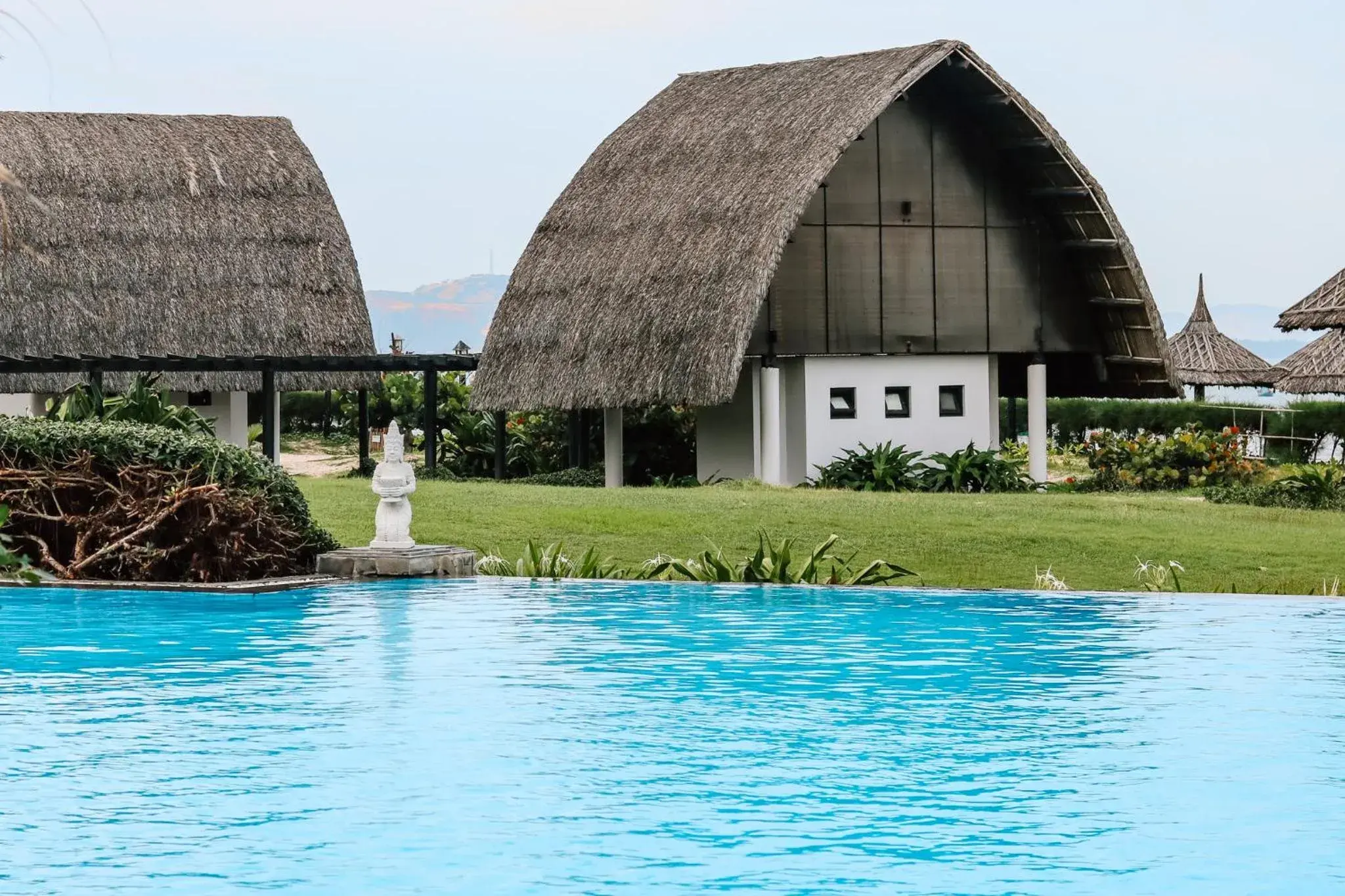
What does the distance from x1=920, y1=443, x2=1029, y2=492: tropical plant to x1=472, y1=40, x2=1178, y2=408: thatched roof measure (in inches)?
153

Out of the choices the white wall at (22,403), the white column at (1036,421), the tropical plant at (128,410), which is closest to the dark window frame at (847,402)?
the white column at (1036,421)

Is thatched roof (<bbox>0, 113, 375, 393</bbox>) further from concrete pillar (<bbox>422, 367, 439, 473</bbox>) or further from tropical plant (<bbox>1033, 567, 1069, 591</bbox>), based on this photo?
tropical plant (<bbox>1033, 567, 1069, 591</bbox>)

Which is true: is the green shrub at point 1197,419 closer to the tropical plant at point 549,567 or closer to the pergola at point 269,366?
the pergola at point 269,366

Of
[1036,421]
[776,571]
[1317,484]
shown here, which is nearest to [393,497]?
[776,571]

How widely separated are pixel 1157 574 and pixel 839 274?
14336 millimetres

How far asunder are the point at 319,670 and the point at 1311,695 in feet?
19.6

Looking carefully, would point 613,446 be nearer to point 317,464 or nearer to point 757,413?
point 757,413

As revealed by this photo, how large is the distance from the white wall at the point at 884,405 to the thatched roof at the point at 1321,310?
4.86m

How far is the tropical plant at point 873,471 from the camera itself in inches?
1250

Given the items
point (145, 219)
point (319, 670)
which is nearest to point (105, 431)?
point (319, 670)

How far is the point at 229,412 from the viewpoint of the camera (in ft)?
Result: 130

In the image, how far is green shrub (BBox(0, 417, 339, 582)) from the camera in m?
18.1

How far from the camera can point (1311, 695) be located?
12.4 m

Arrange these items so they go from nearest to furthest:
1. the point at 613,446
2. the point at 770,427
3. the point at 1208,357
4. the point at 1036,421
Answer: the point at 770,427 → the point at 613,446 → the point at 1036,421 → the point at 1208,357
